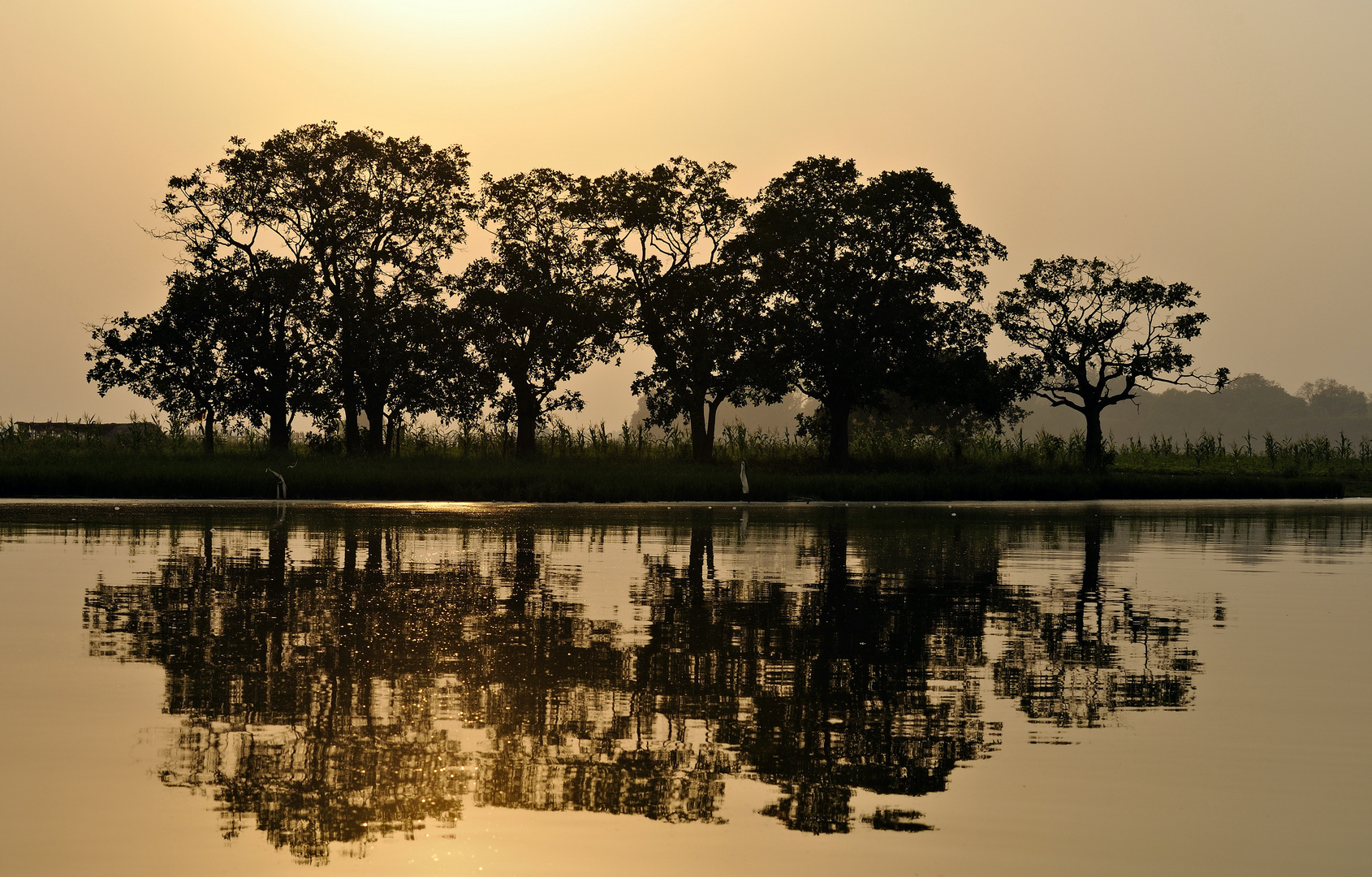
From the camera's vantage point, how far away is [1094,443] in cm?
7288

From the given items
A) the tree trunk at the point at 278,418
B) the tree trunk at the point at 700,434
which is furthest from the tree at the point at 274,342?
the tree trunk at the point at 700,434

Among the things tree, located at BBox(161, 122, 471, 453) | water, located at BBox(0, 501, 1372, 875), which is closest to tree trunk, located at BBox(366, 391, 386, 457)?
tree, located at BBox(161, 122, 471, 453)

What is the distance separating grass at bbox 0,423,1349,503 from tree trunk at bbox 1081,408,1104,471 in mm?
709

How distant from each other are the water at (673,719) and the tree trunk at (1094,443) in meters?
50.2

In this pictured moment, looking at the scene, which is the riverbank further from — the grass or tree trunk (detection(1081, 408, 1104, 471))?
tree trunk (detection(1081, 408, 1104, 471))

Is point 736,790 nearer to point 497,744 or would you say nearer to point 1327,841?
point 497,744

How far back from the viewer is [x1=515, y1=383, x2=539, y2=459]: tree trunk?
66875 mm

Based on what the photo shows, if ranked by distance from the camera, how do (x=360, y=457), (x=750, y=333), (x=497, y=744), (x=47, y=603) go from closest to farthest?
(x=497, y=744) → (x=47, y=603) → (x=360, y=457) → (x=750, y=333)

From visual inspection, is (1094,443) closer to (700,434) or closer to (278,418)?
(700,434)

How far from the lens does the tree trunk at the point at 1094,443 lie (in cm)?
7119

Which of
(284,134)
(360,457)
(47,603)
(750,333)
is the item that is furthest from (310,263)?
(47,603)

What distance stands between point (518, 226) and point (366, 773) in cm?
6214

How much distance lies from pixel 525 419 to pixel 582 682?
Result: 56.2m

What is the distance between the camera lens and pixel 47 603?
16312 millimetres
